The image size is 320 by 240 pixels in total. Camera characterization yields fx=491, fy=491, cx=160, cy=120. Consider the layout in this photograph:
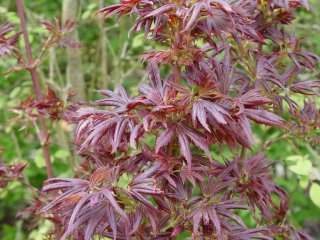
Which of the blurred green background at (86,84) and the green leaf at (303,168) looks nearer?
the green leaf at (303,168)

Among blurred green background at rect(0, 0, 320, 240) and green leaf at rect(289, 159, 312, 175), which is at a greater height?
green leaf at rect(289, 159, 312, 175)

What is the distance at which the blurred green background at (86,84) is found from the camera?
2.70 m

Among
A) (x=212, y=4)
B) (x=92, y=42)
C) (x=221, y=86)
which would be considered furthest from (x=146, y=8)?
(x=92, y=42)

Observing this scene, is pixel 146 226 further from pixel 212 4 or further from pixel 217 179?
pixel 212 4

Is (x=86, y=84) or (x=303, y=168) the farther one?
(x=86, y=84)

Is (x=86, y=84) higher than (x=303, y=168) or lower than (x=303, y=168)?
lower

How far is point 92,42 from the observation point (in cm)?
402

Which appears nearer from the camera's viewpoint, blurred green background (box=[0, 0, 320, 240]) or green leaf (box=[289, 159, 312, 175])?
green leaf (box=[289, 159, 312, 175])

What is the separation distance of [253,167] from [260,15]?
521mm

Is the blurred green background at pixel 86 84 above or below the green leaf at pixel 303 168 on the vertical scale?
below

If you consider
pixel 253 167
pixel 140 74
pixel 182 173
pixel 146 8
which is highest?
pixel 146 8

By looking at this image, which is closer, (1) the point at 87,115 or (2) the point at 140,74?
(1) the point at 87,115

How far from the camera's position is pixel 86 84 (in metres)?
3.63

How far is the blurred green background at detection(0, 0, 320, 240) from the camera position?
2.70 meters
